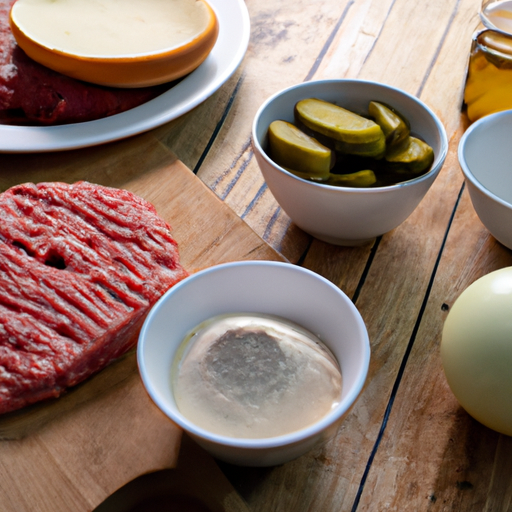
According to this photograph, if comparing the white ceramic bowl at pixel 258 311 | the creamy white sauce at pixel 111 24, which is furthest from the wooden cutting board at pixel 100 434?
the creamy white sauce at pixel 111 24

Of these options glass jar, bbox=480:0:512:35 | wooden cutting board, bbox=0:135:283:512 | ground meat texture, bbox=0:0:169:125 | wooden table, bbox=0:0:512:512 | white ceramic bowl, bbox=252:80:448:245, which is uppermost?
glass jar, bbox=480:0:512:35

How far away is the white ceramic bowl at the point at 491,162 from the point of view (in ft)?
4.24

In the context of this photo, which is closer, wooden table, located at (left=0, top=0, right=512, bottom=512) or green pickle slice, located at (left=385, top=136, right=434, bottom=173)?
wooden table, located at (left=0, top=0, right=512, bottom=512)

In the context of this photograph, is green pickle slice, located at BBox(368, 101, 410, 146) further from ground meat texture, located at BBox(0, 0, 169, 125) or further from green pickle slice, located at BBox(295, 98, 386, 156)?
ground meat texture, located at BBox(0, 0, 169, 125)


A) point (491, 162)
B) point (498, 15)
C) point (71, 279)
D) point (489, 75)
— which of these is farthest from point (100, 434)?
point (498, 15)

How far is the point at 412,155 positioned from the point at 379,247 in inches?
10.3

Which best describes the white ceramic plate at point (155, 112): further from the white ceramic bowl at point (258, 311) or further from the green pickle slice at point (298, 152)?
the white ceramic bowl at point (258, 311)

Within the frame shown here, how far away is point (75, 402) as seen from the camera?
1107 mm

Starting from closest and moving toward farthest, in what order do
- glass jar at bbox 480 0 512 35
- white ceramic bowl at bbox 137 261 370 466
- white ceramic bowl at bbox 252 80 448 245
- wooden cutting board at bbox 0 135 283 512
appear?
white ceramic bowl at bbox 137 261 370 466
wooden cutting board at bbox 0 135 283 512
white ceramic bowl at bbox 252 80 448 245
glass jar at bbox 480 0 512 35

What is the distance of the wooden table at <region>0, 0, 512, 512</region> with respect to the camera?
104 cm

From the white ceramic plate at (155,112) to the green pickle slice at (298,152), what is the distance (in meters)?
0.42

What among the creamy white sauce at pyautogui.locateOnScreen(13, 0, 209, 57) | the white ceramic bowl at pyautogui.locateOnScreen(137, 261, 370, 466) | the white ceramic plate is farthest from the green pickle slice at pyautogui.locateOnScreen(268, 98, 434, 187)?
the creamy white sauce at pyautogui.locateOnScreen(13, 0, 209, 57)

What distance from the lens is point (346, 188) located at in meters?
1.20

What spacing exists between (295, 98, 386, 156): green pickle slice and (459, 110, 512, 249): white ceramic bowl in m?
0.21
